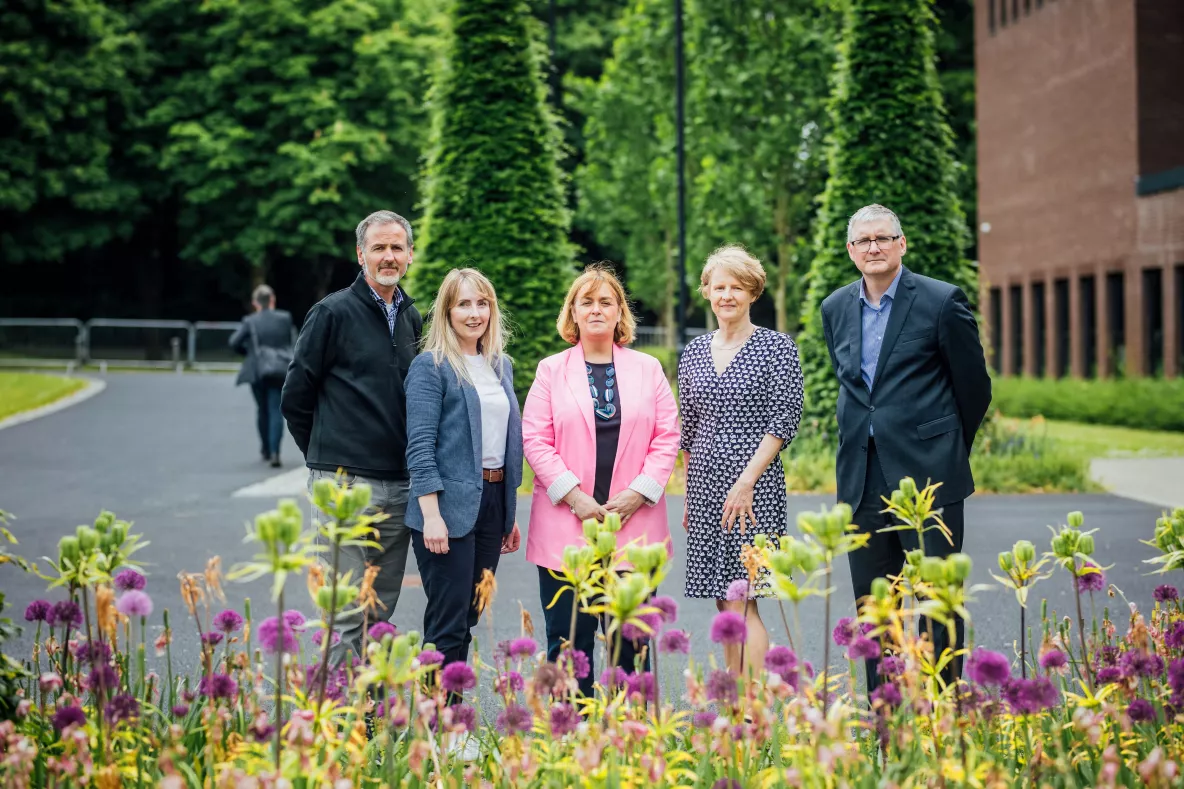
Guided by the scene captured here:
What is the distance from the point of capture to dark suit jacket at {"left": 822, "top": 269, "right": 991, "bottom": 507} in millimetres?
4277

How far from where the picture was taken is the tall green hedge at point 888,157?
12.4 meters

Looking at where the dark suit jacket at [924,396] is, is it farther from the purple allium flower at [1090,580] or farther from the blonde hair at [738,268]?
the purple allium flower at [1090,580]

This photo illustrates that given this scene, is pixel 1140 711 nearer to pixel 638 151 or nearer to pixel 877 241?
pixel 877 241

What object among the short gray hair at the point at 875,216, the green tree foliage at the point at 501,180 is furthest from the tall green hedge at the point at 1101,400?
the short gray hair at the point at 875,216

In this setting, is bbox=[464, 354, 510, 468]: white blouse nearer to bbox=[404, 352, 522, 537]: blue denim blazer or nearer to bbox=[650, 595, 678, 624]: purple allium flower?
bbox=[404, 352, 522, 537]: blue denim blazer

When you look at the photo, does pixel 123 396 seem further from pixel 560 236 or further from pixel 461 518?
pixel 461 518

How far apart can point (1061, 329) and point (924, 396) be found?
81.1 feet

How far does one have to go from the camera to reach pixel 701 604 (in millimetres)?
7395

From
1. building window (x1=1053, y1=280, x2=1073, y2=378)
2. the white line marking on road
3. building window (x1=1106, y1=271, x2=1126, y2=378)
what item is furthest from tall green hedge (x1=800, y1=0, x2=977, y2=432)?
building window (x1=1053, y1=280, x2=1073, y2=378)

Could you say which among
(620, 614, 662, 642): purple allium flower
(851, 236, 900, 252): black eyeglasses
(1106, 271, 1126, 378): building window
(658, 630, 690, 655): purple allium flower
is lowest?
(658, 630, 690, 655): purple allium flower

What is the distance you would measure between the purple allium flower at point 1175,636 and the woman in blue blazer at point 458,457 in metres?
2.11

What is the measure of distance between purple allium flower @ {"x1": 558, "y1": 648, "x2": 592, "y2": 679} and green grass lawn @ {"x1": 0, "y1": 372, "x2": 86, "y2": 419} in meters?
17.4

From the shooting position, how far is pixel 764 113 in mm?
23125

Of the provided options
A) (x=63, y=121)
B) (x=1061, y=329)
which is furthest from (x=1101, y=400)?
(x=63, y=121)
